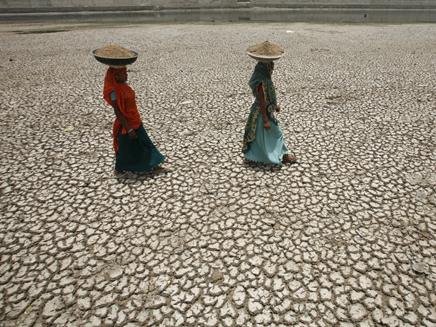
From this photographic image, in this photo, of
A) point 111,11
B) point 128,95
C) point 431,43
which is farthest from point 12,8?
point 431,43

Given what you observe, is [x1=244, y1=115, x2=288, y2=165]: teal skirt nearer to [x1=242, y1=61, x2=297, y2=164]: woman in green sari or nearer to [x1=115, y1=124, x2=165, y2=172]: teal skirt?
[x1=242, y1=61, x2=297, y2=164]: woman in green sari

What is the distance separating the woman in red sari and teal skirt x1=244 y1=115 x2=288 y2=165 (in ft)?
4.38

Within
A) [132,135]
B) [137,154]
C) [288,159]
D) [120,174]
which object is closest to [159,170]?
[137,154]

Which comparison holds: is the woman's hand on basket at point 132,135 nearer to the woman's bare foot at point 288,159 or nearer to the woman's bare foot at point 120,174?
the woman's bare foot at point 120,174

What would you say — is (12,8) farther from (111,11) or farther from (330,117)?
(330,117)

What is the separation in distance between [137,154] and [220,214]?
4.80 feet

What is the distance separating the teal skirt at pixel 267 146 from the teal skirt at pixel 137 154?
1337mm

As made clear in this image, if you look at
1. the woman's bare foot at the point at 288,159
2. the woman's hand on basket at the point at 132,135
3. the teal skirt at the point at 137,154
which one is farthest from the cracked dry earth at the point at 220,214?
the woman's hand on basket at the point at 132,135

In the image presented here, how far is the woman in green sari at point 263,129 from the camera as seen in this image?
11.7 ft

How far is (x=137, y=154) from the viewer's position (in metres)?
3.79

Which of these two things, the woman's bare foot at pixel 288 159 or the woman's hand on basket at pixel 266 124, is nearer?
the woman's hand on basket at pixel 266 124

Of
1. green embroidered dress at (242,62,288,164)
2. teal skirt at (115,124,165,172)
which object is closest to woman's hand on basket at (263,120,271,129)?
green embroidered dress at (242,62,288,164)

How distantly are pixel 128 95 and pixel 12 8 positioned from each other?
79.8ft

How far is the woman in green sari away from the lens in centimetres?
355
